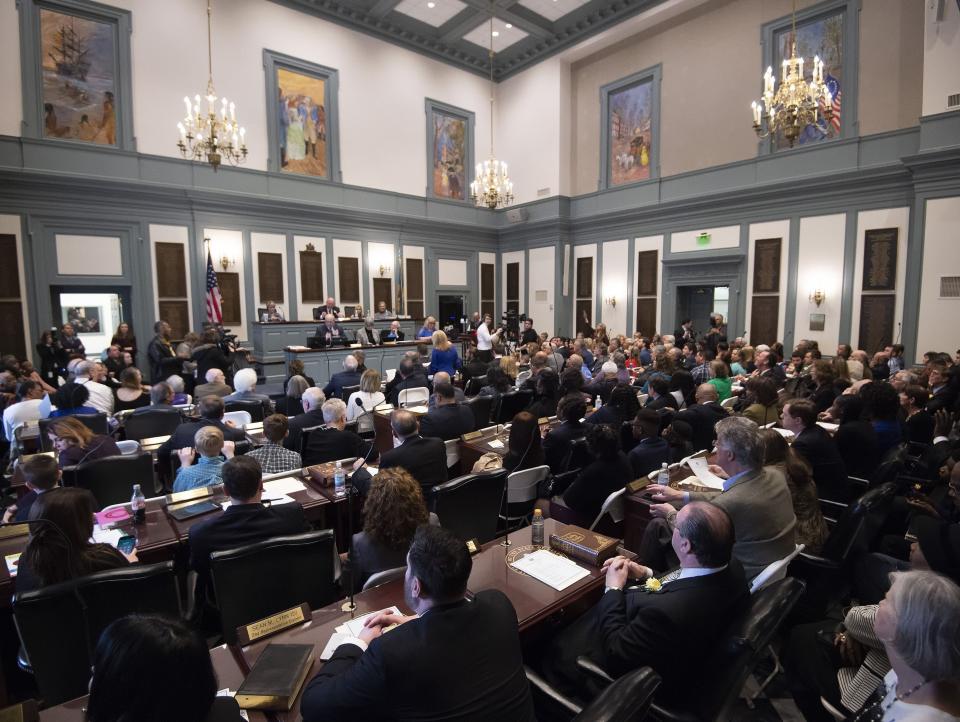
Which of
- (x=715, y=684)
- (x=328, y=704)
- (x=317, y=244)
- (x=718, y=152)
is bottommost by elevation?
(x=715, y=684)

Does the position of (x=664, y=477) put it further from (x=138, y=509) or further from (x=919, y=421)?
(x=138, y=509)

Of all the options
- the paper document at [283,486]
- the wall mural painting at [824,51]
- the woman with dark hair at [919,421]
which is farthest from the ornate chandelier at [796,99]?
the paper document at [283,486]

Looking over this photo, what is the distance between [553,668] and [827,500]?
2660 millimetres

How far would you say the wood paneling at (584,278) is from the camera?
15164mm

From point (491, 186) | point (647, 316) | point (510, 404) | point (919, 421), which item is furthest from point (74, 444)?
point (647, 316)

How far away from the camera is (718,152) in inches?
488

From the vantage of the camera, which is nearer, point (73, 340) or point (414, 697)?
point (414, 697)

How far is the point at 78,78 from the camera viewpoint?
10094 millimetres

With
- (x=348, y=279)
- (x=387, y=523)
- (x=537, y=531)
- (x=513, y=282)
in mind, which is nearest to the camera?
(x=387, y=523)

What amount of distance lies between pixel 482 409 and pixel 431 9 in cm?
1246

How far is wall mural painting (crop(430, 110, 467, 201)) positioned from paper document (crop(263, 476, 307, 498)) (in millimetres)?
13367

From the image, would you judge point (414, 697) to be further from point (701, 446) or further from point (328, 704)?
point (701, 446)

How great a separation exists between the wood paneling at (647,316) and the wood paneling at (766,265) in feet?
8.36

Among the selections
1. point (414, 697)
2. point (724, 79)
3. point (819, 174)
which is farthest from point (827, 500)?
point (724, 79)
